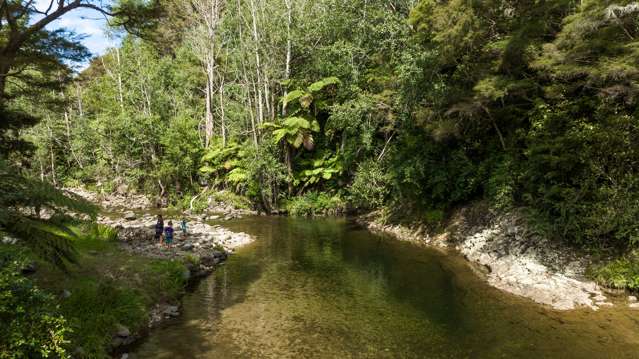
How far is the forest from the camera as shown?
12609 mm

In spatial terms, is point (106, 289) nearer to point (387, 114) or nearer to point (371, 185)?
point (371, 185)

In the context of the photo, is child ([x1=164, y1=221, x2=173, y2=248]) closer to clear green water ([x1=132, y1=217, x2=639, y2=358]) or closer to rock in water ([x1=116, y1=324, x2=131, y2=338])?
clear green water ([x1=132, y1=217, x2=639, y2=358])

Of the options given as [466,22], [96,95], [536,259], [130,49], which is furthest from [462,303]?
[96,95]

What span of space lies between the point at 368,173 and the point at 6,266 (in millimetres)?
19938

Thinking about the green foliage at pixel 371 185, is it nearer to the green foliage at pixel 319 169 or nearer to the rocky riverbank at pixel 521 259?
the green foliage at pixel 319 169

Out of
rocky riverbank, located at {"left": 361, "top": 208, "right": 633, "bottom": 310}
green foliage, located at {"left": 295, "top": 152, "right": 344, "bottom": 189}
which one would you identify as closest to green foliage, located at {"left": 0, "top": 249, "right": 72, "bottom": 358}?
rocky riverbank, located at {"left": 361, "top": 208, "right": 633, "bottom": 310}

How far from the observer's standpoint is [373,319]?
10.7 meters

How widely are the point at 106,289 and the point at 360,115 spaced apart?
676 inches

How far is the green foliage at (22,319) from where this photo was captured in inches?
234

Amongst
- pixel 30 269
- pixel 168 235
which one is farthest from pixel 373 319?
pixel 168 235

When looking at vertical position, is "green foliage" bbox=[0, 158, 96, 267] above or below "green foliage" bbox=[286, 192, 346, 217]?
above

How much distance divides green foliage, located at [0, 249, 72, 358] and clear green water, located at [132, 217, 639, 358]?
2.83m

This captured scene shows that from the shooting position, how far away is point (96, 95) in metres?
46.2

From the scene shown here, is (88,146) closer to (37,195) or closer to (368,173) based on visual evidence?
(368,173)
